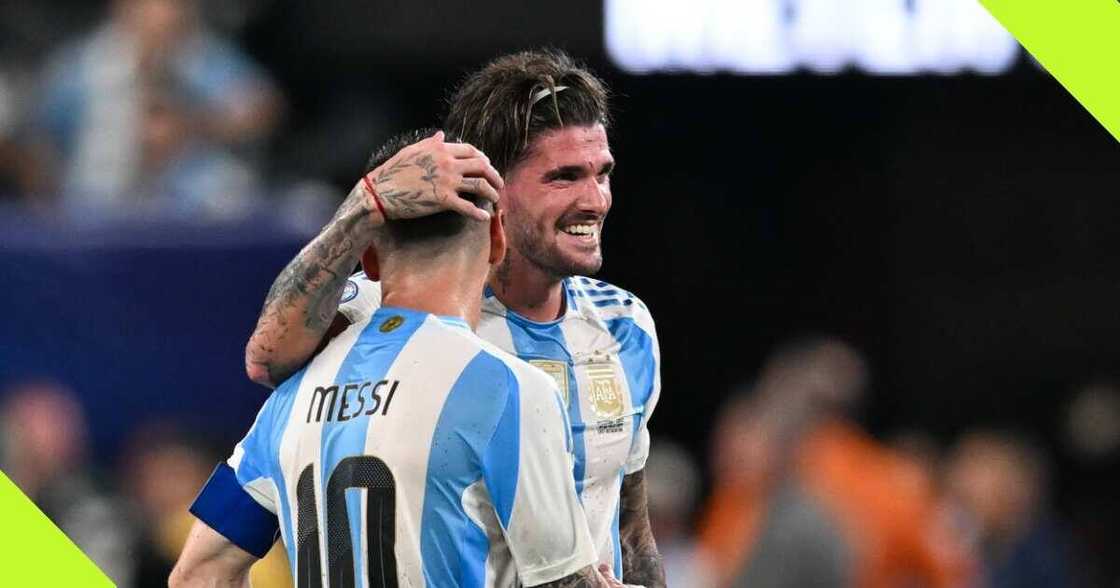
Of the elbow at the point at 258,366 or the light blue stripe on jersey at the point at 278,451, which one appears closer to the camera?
the light blue stripe on jersey at the point at 278,451

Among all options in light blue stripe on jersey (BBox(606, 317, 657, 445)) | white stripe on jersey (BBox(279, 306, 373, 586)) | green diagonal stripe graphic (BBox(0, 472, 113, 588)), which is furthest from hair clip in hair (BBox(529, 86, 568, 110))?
green diagonal stripe graphic (BBox(0, 472, 113, 588))

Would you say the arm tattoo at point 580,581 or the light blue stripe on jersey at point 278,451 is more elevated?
the light blue stripe on jersey at point 278,451

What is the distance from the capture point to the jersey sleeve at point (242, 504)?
3.53 meters

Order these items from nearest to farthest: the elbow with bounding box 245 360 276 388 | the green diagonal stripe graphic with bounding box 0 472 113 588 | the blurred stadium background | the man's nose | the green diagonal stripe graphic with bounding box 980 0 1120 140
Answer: the elbow with bounding box 245 360 276 388
the man's nose
the green diagonal stripe graphic with bounding box 0 472 113 588
the blurred stadium background
the green diagonal stripe graphic with bounding box 980 0 1120 140

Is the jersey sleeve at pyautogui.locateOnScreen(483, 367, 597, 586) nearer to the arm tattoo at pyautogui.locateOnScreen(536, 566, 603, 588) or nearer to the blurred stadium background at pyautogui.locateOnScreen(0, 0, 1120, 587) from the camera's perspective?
the arm tattoo at pyautogui.locateOnScreen(536, 566, 603, 588)

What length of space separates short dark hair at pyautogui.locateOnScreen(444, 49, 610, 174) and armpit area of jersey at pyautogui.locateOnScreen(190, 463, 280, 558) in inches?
34.8

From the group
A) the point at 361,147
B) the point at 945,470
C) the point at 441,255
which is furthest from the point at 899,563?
the point at 441,255

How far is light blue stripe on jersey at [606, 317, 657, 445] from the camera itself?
414 cm

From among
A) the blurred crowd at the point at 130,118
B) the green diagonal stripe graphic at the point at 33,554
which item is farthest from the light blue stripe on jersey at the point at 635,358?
the blurred crowd at the point at 130,118

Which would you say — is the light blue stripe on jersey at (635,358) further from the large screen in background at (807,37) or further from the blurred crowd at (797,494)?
the large screen in background at (807,37)

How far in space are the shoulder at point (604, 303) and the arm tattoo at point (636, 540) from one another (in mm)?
354

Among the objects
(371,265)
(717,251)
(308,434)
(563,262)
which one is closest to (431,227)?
(371,265)

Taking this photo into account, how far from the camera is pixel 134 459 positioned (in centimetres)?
641

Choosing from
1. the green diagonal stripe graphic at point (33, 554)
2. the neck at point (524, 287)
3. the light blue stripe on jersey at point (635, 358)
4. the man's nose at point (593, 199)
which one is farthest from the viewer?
the green diagonal stripe graphic at point (33, 554)
